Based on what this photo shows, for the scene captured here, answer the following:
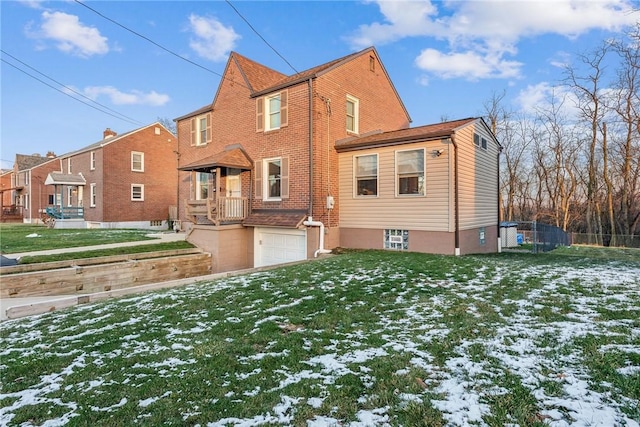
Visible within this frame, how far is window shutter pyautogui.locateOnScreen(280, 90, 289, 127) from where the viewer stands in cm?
1294

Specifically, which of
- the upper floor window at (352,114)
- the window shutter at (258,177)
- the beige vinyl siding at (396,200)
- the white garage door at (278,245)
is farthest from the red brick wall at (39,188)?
the beige vinyl siding at (396,200)

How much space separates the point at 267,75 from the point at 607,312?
1521 centimetres

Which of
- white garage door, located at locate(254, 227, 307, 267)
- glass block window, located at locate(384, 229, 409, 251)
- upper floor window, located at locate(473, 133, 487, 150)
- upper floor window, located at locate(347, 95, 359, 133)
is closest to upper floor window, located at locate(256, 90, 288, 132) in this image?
upper floor window, located at locate(347, 95, 359, 133)

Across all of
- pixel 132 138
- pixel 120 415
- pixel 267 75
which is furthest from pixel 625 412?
pixel 132 138

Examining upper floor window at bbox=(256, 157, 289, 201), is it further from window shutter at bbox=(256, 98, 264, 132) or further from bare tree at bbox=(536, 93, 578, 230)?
bare tree at bbox=(536, 93, 578, 230)

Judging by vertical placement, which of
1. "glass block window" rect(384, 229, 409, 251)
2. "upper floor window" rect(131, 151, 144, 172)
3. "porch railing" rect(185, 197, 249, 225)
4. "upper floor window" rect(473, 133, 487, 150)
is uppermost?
"upper floor window" rect(131, 151, 144, 172)

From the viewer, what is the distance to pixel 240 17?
8938 mm

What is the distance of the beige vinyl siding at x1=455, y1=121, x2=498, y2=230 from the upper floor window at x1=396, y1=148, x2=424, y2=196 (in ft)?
3.99

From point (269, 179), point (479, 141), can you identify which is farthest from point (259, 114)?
point (479, 141)

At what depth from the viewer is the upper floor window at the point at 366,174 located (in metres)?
12.1

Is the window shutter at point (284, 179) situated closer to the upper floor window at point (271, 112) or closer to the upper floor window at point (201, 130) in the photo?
the upper floor window at point (271, 112)

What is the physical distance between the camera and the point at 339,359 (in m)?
3.33

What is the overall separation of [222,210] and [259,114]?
4.29 metres

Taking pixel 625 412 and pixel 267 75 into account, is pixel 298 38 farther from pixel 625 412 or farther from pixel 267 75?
pixel 625 412
